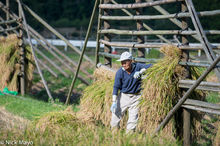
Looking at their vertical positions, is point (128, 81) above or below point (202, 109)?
above

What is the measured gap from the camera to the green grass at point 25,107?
772cm

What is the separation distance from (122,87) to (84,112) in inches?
43.3

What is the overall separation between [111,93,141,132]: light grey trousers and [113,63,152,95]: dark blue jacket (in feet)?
0.35

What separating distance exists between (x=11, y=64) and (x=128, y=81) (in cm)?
550

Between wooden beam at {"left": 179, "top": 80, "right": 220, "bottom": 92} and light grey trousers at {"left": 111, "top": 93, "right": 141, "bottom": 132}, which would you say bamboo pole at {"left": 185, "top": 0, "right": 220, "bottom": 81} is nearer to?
wooden beam at {"left": 179, "top": 80, "right": 220, "bottom": 92}

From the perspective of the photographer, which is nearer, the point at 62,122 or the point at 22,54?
the point at 62,122

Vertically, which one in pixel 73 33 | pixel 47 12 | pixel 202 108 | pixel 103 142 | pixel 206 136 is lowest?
pixel 206 136

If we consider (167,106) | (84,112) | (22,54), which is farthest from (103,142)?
(22,54)

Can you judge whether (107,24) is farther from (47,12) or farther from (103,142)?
(47,12)

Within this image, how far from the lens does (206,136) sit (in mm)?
6906

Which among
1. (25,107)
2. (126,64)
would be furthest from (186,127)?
(25,107)

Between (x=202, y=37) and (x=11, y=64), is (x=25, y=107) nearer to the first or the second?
(x=11, y=64)

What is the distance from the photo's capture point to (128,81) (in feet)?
19.4

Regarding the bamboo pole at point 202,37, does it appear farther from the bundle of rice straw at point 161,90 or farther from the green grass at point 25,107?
the green grass at point 25,107
